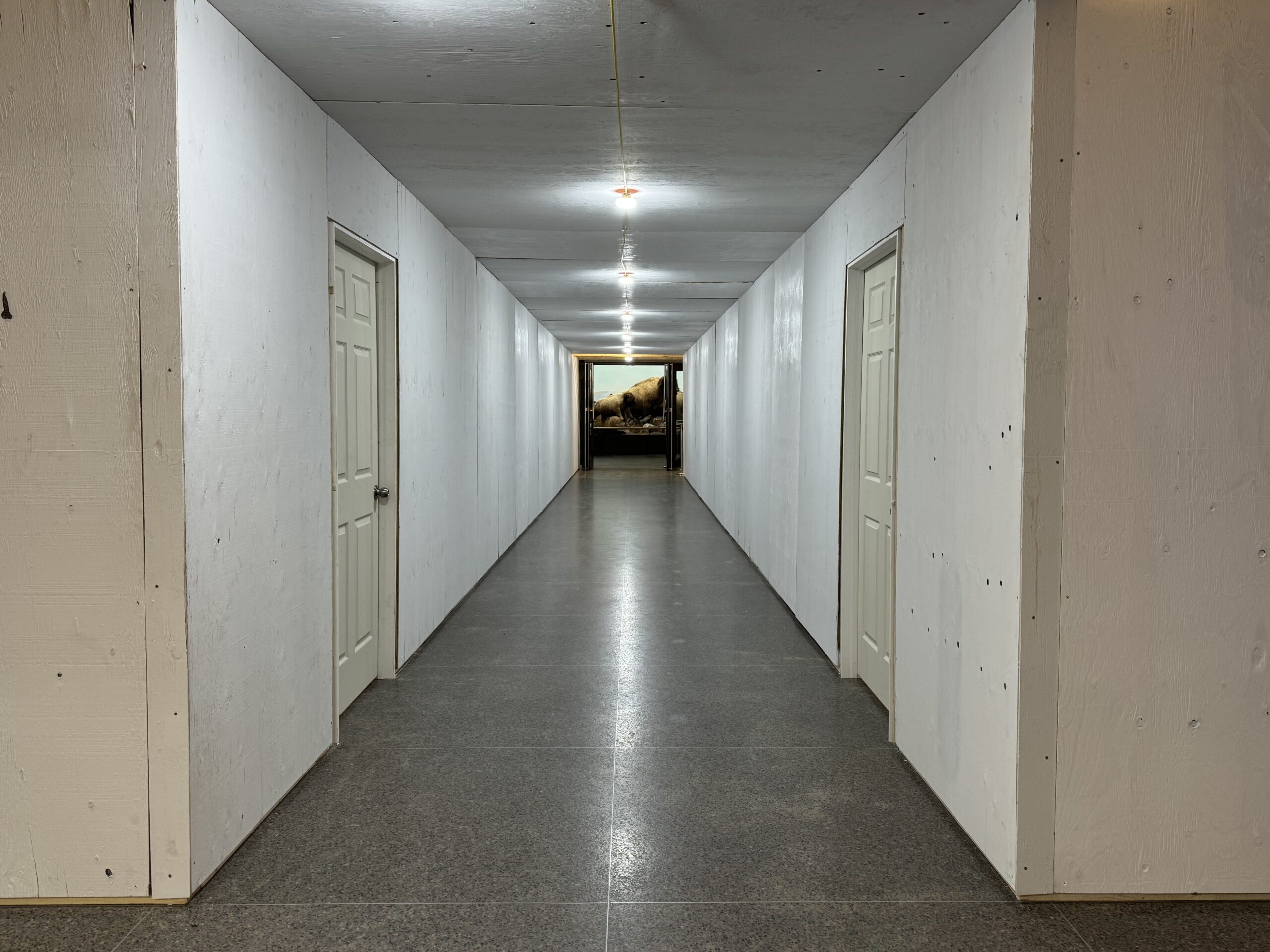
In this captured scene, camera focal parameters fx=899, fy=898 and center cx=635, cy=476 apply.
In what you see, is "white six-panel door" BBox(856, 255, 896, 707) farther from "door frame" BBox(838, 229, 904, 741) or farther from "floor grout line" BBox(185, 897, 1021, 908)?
"floor grout line" BBox(185, 897, 1021, 908)

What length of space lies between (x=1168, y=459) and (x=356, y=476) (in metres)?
3.34

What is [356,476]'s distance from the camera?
429 centimetres

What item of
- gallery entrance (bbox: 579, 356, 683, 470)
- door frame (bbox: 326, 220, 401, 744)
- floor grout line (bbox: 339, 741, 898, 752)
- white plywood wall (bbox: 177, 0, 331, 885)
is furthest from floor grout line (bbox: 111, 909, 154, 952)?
gallery entrance (bbox: 579, 356, 683, 470)

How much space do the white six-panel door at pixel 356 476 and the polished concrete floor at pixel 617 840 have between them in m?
0.27

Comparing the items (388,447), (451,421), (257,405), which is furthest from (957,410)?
(451,421)

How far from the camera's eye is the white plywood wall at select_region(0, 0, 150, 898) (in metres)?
2.40

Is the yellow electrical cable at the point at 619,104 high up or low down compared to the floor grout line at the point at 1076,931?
up

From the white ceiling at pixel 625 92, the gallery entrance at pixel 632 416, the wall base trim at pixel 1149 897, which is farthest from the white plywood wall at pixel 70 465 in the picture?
the gallery entrance at pixel 632 416

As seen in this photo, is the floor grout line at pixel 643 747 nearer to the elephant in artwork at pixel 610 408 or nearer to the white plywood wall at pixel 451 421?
the white plywood wall at pixel 451 421

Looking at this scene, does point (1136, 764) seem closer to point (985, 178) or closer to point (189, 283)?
point (985, 178)

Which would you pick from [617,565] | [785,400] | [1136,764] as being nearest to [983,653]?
[1136,764]

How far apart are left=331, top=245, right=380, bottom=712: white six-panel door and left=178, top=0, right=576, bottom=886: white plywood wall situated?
0.57 feet

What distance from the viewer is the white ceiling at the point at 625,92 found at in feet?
8.69

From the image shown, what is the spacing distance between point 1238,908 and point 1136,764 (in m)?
0.48
